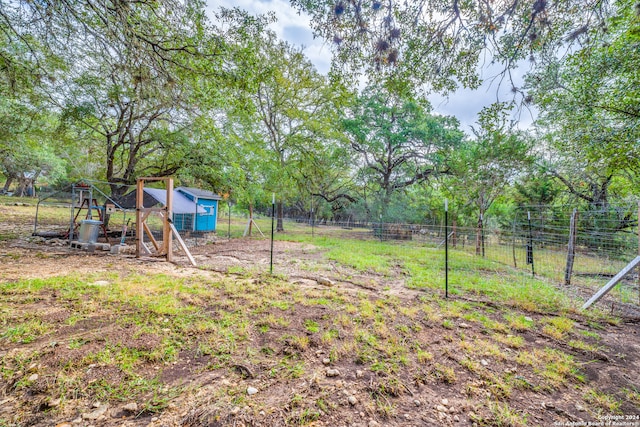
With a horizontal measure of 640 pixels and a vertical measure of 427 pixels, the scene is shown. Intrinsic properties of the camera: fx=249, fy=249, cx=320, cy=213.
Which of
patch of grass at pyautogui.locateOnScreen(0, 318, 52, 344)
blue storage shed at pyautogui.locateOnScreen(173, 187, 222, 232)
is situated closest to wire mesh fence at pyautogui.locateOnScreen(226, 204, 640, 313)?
patch of grass at pyautogui.locateOnScreen(0, 318, 52, 344)

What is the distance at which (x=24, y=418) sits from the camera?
1452 millimetres

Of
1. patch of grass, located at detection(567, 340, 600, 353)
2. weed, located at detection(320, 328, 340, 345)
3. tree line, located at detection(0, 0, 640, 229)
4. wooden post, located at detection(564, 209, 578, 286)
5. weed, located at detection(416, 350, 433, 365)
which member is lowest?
patch of grass, located at detection(567, 340, 600, 353)

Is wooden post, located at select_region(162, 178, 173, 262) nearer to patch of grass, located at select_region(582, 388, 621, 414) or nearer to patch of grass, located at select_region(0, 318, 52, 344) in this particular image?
patch of grass, located at select_region(0, 318, 52, 344)

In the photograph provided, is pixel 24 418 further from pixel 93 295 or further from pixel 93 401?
pixel 93 295

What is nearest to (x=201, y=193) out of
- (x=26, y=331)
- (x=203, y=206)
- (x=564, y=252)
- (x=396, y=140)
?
(x=203, y=206)

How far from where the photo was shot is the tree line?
3.36 meters

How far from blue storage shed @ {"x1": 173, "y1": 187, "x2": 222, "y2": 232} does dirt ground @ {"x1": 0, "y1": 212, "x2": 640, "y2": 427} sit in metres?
7.92

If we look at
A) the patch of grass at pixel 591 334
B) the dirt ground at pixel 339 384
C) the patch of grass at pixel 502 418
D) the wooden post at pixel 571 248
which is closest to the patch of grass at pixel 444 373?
the dirt ground at pixel 339 384

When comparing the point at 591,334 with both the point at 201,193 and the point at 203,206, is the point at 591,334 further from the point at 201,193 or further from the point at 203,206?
the point at 201,193

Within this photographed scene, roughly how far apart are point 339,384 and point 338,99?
10.4 metres

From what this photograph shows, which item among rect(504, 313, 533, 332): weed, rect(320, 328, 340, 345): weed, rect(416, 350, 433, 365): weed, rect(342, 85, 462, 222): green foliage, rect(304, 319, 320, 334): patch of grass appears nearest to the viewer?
rect(416, 350, 433, 365): weed

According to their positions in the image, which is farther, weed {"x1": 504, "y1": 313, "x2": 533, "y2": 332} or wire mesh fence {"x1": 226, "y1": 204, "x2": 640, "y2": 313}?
wire mesh fence {"x1": 226, "y1": 204, "x2": 640, "y2": 313}

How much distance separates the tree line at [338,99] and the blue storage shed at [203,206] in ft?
1.98

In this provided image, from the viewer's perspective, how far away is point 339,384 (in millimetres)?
1882
